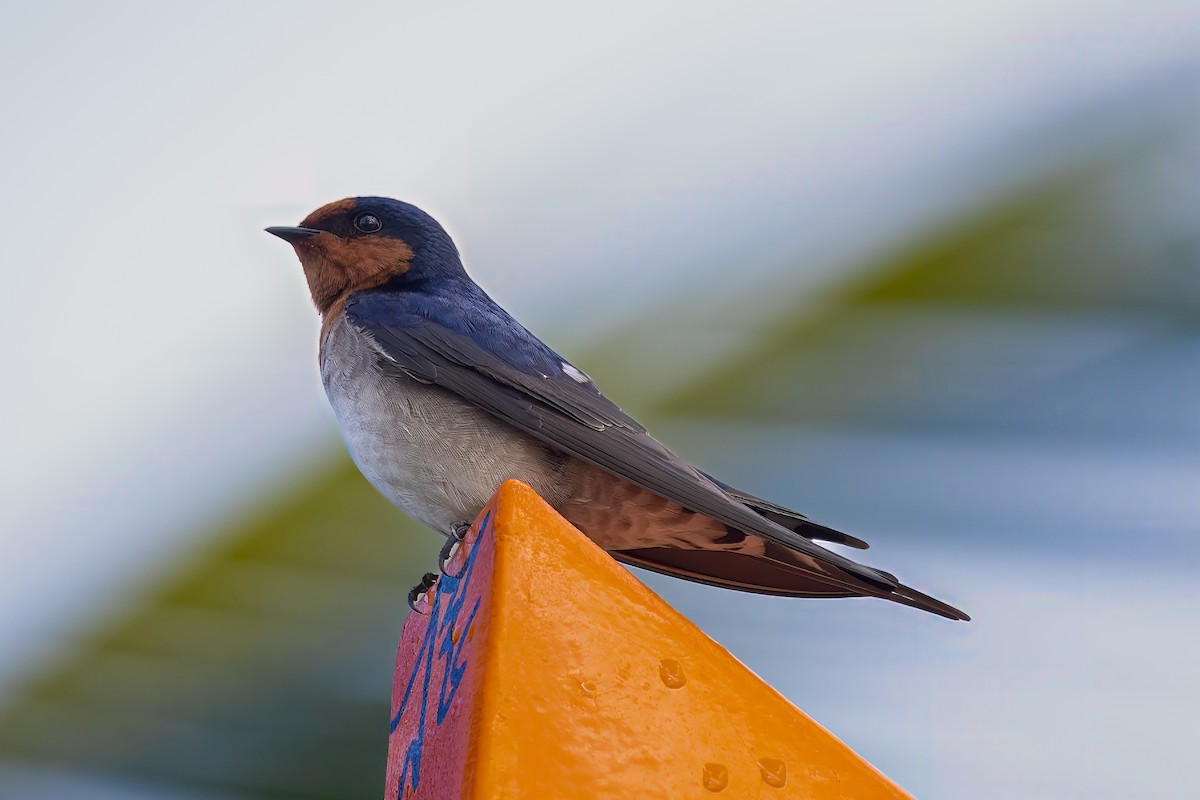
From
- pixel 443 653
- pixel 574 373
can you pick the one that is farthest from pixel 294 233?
pixel 443 653

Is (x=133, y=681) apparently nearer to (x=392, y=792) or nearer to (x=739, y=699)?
(x=392, y=792)

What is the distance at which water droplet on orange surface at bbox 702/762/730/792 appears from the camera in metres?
0.98

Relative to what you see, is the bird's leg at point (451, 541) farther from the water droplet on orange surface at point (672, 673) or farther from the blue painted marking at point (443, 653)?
the water droplet on orange surface at point (672, 673)

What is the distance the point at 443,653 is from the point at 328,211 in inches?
51.8

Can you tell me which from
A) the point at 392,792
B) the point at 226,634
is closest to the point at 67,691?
the point at 226,634

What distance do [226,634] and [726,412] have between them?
3.19 feet

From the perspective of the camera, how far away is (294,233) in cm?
216

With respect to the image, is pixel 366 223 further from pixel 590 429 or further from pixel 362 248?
pixel 590 429

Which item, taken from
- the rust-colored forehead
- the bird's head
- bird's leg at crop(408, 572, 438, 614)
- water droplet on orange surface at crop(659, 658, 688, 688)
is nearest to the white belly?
bird's leg at crop(408, 572, 438, 614)

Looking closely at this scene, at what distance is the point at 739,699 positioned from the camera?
40.9 inches

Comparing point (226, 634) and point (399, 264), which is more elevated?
point (399, 264)

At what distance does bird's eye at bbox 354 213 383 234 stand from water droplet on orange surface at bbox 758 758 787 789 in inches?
56.8

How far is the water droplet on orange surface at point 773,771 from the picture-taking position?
1.01 m

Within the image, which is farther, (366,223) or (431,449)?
(366,223)
